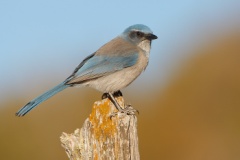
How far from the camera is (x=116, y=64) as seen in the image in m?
10.4

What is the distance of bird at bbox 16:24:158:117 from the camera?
9.94 meters

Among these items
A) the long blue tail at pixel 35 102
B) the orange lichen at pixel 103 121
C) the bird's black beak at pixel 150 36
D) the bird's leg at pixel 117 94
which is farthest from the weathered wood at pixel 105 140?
the bird's black beak at pixel 150 36

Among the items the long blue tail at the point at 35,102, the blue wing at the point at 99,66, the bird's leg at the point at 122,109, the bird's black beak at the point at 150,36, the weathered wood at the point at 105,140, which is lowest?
the weathered wood at the point at 105,140

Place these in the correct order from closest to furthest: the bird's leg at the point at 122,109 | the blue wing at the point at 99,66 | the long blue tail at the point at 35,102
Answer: the bird's leg at the point at 122,109, the long blue tail at the point at 35,102, the blue wing at the point at 99,66

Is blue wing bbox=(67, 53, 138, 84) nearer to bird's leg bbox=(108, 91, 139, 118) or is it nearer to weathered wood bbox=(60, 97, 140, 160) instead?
bird's leg bbox=(108, 91, 139, 118)

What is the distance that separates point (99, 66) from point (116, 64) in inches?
12.5

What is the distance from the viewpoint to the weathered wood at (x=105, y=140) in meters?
7.09

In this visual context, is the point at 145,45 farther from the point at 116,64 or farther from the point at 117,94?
the point at 117,94

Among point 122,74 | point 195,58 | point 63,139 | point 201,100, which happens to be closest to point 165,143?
point 201,100

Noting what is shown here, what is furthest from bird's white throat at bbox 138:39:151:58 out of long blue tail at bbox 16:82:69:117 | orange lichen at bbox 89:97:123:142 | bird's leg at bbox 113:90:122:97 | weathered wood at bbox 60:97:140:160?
weathered wood at bbox 60:97:140:160

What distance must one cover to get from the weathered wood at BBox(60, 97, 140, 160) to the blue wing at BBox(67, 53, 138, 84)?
98.3 inches

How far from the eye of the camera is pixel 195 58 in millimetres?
20844

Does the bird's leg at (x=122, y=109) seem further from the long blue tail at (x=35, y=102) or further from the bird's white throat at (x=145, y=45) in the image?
the bird's white throat at (x=145, y=45)

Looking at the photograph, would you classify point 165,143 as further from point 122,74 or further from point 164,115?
point 122,74
